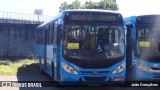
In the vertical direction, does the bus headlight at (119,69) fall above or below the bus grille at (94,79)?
above

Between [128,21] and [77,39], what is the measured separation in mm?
3593

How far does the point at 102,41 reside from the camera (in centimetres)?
1198

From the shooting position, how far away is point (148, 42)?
44.1ft

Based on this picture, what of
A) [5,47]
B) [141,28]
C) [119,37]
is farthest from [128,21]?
[5,47]

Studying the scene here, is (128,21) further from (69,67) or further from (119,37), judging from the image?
(69,67)

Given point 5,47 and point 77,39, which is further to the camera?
point 5,47

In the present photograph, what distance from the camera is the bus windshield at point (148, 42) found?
43.9 ft

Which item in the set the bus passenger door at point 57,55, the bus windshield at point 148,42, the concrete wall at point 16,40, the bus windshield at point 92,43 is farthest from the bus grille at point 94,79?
the concrete wall at point 16,40

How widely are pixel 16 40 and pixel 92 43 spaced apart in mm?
21531

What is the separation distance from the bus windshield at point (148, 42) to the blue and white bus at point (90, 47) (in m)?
1.59

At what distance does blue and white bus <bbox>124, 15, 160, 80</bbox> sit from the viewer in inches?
524

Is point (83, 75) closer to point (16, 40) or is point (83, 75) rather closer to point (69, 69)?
point (69, 69)

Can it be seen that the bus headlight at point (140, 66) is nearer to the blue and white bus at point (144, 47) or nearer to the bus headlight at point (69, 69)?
the blue and white bus at point (144, 47)

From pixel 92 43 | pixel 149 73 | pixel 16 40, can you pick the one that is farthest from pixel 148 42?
pixel 16 40
